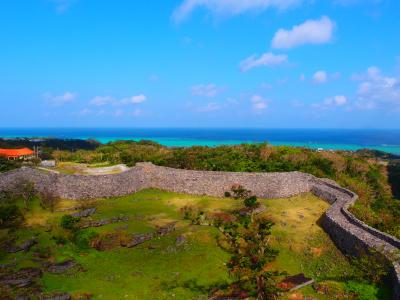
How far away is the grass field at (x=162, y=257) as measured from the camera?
16375 mm

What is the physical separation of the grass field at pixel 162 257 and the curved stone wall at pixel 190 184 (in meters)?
1.81

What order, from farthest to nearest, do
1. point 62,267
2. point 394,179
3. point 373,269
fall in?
1. point 394,179
2. point 62,267
3. point 373,269

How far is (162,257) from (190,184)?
15210 millimetres

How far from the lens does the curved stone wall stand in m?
28.1

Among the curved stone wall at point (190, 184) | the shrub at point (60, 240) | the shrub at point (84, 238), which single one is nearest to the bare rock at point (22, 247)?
the shrub at point (60, 240)

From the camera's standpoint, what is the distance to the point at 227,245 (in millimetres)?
21422

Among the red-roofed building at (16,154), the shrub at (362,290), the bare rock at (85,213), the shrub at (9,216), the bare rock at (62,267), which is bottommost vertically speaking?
the shrub at (362,290)

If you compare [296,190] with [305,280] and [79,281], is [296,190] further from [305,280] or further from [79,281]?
[79,281]

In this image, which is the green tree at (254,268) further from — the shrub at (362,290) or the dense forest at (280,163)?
the dense forest at (280,163)

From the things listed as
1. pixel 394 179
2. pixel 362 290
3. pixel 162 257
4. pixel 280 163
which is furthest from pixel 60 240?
pixel 394 179

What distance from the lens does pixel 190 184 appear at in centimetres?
3459

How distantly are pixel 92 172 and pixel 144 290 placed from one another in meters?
20.7

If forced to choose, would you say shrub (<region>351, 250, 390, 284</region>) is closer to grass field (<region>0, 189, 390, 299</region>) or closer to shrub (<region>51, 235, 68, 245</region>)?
grass field (<region>0, 189, 390, 299</region>)

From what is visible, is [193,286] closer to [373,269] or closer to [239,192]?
[373,269]
